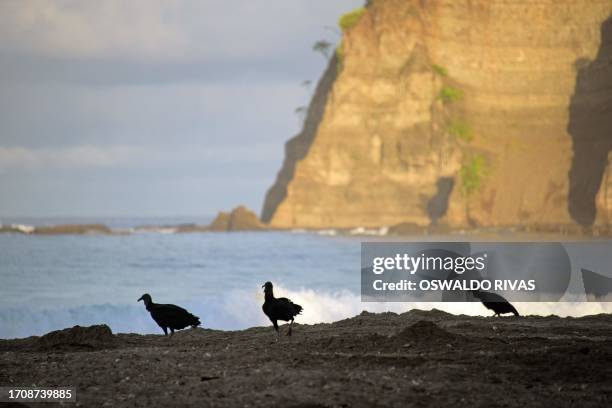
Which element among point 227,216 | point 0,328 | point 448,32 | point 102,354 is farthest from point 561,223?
A: point 102,354

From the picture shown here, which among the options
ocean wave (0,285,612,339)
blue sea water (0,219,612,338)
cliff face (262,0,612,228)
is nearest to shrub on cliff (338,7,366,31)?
cliff face (262,0,612,228)

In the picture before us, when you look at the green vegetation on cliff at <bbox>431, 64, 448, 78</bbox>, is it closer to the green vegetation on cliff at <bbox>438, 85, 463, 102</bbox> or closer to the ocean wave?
the green vegetation on cliff at <bbox>438, 85, 463, 102</bbox>

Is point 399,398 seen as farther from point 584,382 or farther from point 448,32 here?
point 448,32

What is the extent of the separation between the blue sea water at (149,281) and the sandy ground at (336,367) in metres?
12.4

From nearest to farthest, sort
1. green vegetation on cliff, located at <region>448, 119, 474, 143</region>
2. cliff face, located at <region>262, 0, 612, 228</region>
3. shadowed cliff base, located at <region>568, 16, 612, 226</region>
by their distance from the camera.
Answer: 1. cliff face, located at <region>262, 0, 612, 228</region>
2. shadowed cliff base, located at <region>568, 16, 612, 226</region>
3. green vegetation on cliff, located at <region>448, 119, 474, 143</region>

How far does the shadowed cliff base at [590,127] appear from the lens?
136 m

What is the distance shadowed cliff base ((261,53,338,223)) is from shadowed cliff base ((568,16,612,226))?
104 ft

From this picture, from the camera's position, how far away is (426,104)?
139 meters

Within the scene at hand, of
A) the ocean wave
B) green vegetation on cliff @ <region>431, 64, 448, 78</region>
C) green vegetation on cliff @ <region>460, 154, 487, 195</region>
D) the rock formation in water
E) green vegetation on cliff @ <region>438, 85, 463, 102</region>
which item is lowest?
the ocean wave

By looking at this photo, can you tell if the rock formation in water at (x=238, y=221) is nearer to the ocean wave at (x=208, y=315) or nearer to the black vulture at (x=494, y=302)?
the ocean wave at (x=208, y=315)

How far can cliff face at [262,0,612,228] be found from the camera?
442 feet

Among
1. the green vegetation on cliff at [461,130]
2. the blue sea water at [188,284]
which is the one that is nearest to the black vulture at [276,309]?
the blue sea water at [188,284]

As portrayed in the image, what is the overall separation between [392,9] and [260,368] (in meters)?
132

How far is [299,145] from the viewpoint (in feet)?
460
